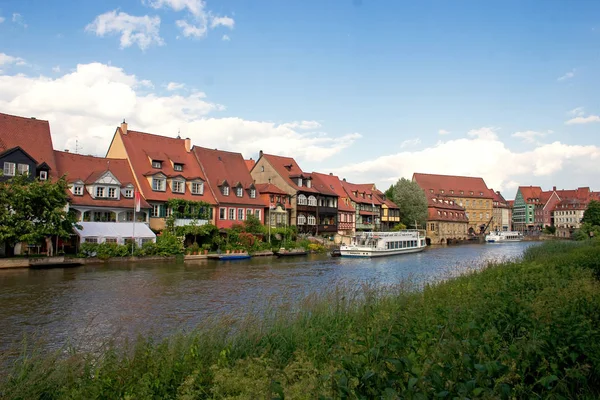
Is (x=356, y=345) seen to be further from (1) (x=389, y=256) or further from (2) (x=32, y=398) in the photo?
(1) (x=389, y=256)

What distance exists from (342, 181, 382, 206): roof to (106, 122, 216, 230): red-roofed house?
1310 inches

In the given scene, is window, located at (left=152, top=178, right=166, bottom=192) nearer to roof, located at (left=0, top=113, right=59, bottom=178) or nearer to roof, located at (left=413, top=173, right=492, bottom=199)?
roof, located at (left=0, top=113, right=59, bottom=178)

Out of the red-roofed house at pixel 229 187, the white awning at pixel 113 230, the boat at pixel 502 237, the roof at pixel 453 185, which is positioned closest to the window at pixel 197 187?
the red-roofed house at pixel 229 187

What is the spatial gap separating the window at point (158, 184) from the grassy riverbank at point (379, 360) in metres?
36.0

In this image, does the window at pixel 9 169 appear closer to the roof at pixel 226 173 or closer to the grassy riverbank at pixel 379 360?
the roof at pixel 226 173

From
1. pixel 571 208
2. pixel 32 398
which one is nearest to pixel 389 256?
pixel 32 398

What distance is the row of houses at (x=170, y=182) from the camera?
3979 cm

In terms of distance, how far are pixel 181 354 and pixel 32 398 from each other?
2437 millimetres

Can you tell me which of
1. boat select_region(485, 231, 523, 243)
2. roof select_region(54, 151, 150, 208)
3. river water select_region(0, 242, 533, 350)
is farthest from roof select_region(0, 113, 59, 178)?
boat select_region(485, 231, 523, 243)

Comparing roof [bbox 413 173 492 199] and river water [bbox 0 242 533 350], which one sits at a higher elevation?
roof [bbox 413 173 492 199]

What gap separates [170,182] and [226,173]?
28.0 ft

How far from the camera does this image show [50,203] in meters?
33.0

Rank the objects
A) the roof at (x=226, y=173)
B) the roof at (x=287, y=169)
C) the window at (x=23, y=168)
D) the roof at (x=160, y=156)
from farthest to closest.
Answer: the roof at (x=287, y=169), the roof at (x=226, y=173), the roof at (x=160, y=156), the window at (x=23, y=168)

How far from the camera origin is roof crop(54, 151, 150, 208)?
132 ft
